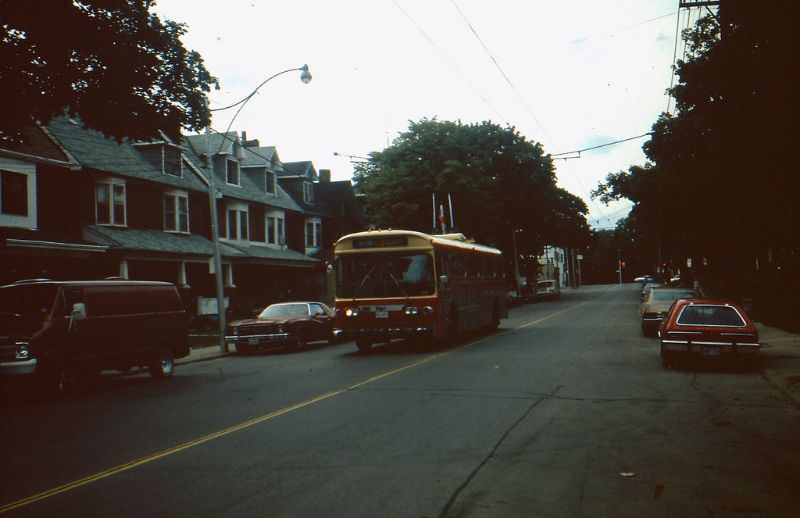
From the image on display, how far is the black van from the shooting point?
1359 centimetres

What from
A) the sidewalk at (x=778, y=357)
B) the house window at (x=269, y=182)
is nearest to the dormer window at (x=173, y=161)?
the house window at (x=269, y=182)

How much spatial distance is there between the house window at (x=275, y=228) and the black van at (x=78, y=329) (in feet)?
98.5

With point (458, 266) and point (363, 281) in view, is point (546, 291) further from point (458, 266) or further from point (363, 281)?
point (363, 281)

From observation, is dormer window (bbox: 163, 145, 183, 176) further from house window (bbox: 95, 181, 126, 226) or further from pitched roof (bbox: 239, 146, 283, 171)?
pitched roof (bbox: 239, 146, 283, 171)

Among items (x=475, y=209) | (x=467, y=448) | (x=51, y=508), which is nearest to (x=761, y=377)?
(x=467, y=448)

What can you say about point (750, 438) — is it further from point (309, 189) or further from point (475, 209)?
point (309, 189)

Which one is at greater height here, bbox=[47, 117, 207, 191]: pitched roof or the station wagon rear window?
bbox=[47, 117, 207, 191]: pitched roof

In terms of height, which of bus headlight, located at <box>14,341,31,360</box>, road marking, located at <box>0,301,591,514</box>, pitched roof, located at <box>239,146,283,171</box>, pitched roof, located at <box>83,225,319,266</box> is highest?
pitched roof, located at <box>239,146,283,171</box>

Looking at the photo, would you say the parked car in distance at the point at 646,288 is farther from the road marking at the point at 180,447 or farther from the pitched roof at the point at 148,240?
the pitched roof at the point at 148,240

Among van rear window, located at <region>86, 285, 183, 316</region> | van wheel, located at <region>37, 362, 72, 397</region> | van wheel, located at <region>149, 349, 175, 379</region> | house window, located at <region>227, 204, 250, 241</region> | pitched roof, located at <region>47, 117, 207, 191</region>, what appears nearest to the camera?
van wheel, located at <region>37, 362, 72, 397</region>

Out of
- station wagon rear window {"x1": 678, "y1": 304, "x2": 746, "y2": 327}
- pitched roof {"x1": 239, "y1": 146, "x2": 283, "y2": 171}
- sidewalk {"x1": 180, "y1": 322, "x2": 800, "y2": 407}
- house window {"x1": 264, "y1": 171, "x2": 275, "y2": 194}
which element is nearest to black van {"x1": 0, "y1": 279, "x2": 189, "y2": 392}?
sidewalk {"x1": 180, "y1": 322, "x2": 800, "y2": 407}

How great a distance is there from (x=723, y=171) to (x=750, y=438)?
10320 millimetres

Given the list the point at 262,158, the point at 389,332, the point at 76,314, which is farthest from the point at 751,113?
the point at 262,158

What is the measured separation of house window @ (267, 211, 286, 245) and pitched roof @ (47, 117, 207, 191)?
419 inches
